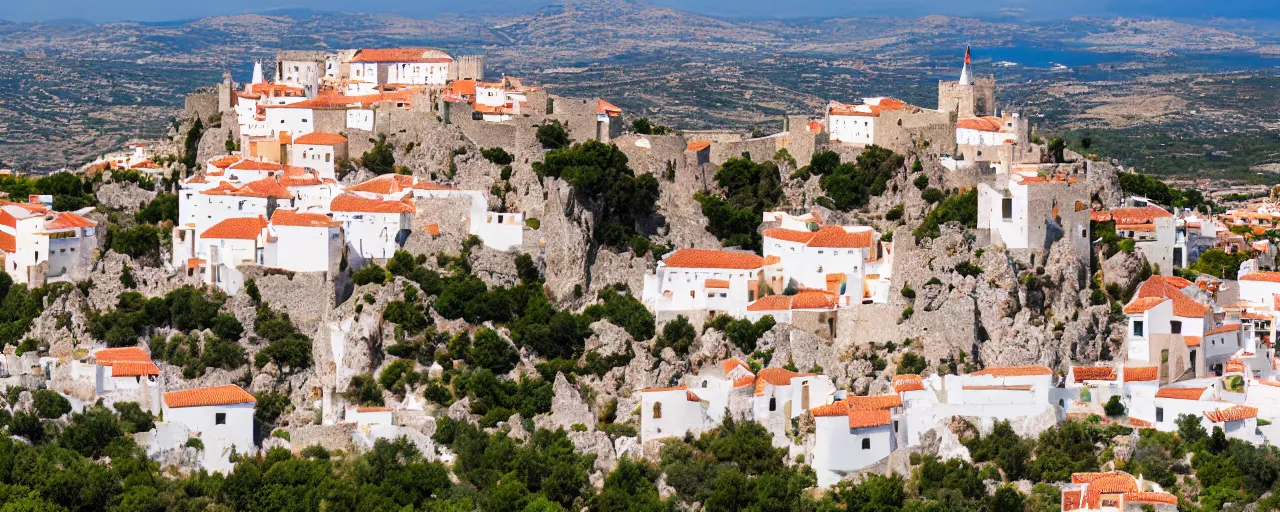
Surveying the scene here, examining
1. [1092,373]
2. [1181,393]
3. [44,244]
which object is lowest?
[1181,393]

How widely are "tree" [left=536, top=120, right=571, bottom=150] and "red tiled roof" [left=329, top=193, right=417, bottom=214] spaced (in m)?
6.00

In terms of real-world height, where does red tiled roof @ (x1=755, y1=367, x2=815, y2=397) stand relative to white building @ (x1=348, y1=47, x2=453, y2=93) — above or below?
below

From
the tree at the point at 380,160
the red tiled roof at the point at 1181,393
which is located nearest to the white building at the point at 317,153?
the tree at the point at 380,160

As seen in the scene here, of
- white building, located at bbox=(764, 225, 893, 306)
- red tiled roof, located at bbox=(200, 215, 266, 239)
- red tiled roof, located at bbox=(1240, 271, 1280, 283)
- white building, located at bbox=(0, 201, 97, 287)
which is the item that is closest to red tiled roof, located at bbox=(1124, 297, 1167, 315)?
red tiled roof, located at bbox=(1240, 271, 1280, 283)

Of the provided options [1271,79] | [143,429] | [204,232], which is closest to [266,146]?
[204,232]

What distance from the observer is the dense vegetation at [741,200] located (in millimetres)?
60562

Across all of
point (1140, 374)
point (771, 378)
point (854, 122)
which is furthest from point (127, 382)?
point (854, 122)

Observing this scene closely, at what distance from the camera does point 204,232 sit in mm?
57531

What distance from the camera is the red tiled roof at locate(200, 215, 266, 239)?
5684 cm

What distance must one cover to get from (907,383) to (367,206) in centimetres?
1697

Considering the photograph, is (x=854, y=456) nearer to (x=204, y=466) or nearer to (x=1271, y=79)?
(x=204, y=466)

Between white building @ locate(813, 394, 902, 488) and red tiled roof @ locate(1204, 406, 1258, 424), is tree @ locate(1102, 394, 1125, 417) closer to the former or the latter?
red tiled roof @ locate(1204, 406, 1258, 424)

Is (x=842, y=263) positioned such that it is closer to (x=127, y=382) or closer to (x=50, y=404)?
(x=127, y=382)

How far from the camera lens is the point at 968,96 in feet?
221
